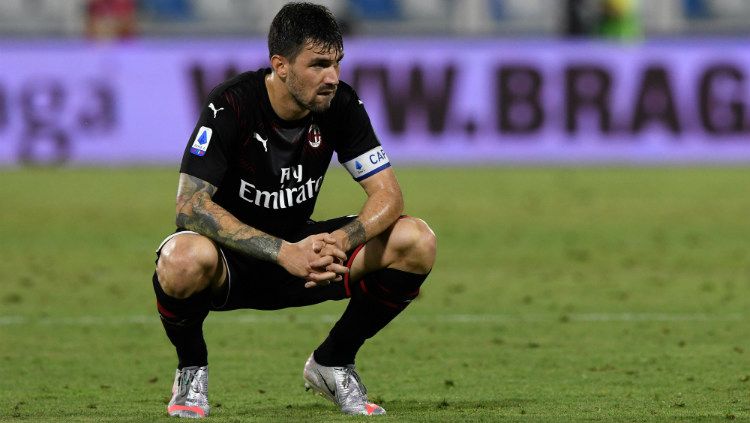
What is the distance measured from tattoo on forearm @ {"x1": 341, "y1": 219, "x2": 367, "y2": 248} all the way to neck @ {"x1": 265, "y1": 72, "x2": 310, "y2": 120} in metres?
0.54

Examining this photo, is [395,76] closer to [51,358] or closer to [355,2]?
[355,2]

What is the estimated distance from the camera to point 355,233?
21.2 ft

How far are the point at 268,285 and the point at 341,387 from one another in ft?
1.79

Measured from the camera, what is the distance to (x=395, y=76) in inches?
837

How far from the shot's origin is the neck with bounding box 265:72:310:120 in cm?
657

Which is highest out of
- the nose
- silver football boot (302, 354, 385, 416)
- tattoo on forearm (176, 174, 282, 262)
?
the nose

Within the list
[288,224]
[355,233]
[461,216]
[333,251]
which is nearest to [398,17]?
[461,216]

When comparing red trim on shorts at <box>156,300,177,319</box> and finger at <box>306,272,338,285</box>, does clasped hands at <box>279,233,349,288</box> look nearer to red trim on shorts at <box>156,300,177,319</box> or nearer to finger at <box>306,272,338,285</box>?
finger at <box>306,272,338,285</box>

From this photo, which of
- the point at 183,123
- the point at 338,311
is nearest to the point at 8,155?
the point at 183,123

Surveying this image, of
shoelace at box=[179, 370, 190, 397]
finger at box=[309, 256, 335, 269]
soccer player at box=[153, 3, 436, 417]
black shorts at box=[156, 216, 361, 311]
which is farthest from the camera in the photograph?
black shorts at box=[156, 216, 361, 311]

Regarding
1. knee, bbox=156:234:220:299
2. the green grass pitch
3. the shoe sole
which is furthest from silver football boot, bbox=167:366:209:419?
knee, bbox=156:234:220:299

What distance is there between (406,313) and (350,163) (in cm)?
346

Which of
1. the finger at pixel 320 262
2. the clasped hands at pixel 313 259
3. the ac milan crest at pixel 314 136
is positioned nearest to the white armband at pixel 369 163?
the ac milan crest at pixel 314 136

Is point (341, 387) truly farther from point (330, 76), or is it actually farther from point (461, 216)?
point (461, 216)
